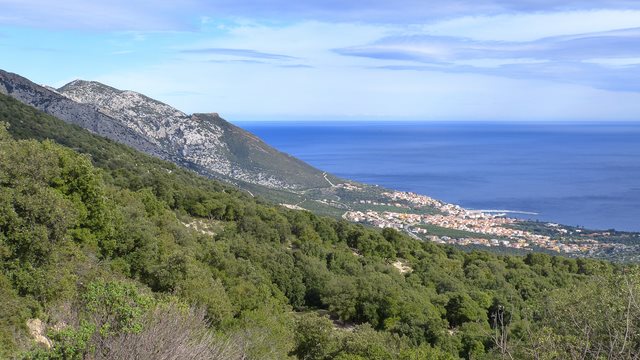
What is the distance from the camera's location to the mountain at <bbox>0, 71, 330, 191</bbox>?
80000 millimetres

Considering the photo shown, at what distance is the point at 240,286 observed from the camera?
19547mm

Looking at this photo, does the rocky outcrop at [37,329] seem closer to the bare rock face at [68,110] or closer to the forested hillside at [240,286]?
the forested hillside at [240,286]

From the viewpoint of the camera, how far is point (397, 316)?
819 inches

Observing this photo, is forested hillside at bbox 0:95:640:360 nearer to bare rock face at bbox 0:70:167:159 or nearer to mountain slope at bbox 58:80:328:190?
bare rock face at bbox 0:70:167:159

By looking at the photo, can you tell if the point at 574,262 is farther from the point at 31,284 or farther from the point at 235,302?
the point at 31,284

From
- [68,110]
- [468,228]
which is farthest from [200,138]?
[468,228]

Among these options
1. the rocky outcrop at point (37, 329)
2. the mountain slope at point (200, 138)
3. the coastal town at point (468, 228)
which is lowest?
the coastal town at point (468, 228)

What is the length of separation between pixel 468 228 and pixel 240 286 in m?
62.7

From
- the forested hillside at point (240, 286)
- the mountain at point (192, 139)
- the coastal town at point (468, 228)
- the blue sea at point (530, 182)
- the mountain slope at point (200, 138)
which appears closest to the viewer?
the forested hillside at point (240, 286)

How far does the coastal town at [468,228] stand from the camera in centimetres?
6569

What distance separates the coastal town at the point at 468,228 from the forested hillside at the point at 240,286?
A: 31.1 meters

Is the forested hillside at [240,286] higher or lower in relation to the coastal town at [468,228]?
higher

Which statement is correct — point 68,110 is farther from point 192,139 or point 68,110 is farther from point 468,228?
point 468,228

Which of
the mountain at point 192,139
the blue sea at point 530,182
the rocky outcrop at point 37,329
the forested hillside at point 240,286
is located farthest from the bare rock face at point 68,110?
the blue sea at point 530,182
